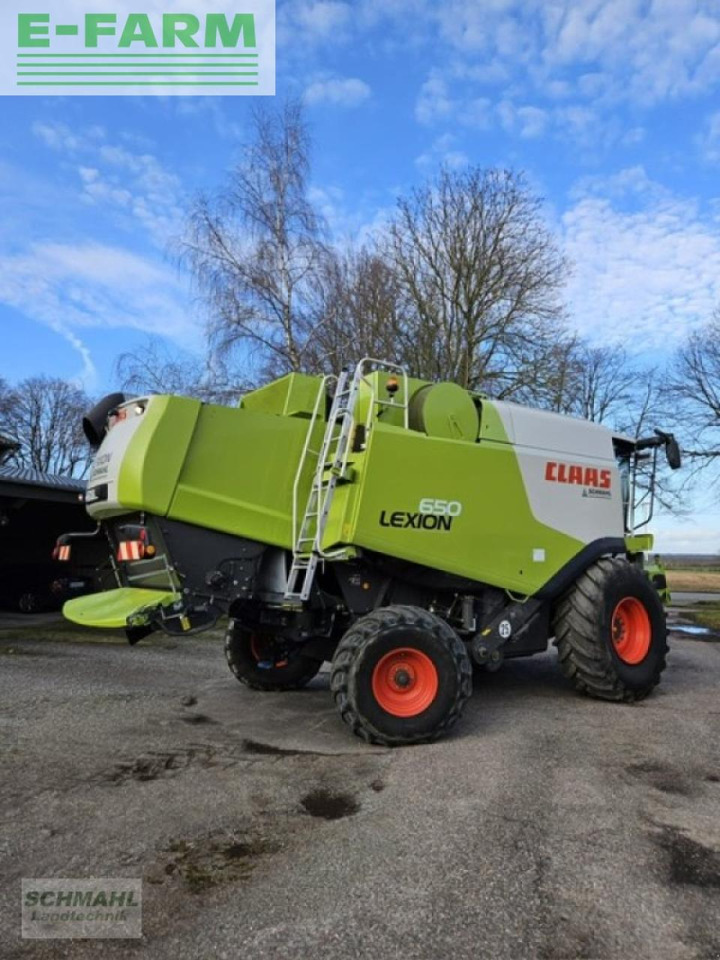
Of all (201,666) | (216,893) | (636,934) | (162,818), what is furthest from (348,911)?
(201,666)

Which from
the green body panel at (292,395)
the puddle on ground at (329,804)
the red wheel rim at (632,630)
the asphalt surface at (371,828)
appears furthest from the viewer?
the red wheel rim at (632,630)

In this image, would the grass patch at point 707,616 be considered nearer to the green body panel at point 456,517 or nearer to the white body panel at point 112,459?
the green body panel at point 456,517

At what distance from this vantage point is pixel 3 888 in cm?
297

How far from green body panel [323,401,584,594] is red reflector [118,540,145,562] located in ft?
4.62

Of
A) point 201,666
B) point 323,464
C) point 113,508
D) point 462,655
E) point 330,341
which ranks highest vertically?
point 330,341

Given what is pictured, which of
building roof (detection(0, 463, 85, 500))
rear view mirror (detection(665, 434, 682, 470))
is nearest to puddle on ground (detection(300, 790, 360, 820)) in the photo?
rear view mirror (detection(665, 434, 682, 470))

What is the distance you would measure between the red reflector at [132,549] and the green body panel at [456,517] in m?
1.41

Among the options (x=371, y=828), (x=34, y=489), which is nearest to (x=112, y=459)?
(x=371, y=828)

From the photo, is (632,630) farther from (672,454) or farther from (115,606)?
(115,606)

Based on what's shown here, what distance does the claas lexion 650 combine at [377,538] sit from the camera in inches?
207

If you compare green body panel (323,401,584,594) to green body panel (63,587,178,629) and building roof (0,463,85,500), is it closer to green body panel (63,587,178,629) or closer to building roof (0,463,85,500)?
green body panel (63,587,178,629)

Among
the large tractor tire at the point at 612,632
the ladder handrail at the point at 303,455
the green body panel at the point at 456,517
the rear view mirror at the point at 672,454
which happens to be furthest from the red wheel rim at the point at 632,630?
the ladder handrail at the point at 303,455

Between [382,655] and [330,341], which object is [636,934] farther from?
[330,341]

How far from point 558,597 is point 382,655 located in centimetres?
228
